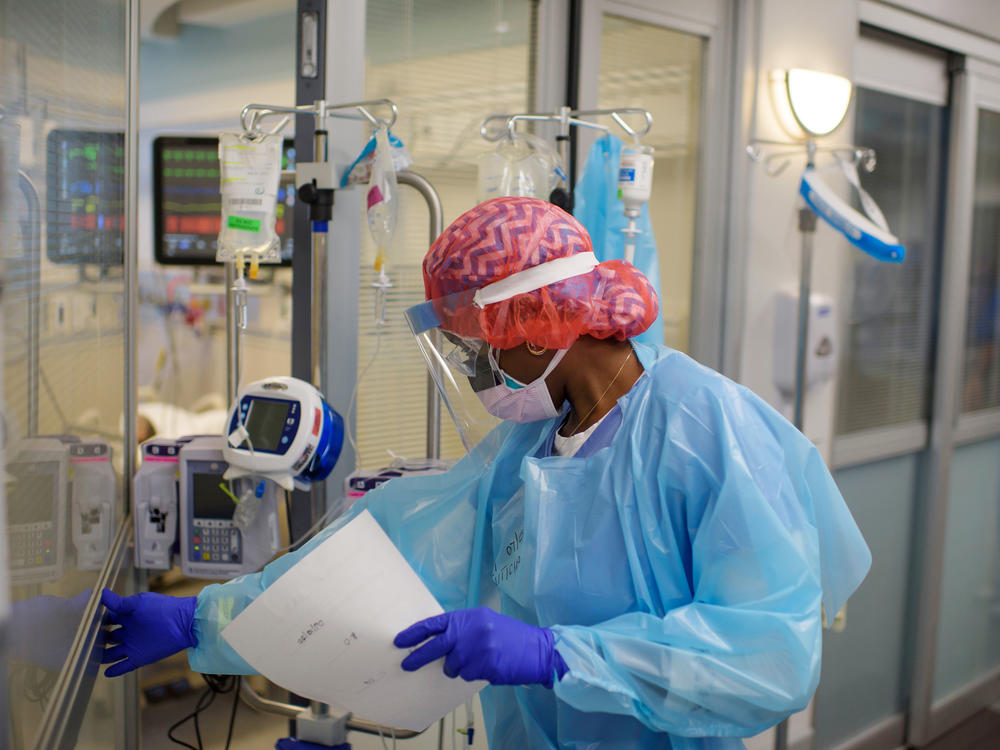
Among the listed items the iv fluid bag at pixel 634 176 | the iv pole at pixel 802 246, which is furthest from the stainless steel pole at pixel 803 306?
the iv fluid bag at pixel 634 176

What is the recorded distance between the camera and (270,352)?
3.75 m

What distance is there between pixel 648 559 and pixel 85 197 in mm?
932

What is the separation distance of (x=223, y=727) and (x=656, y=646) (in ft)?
7.44

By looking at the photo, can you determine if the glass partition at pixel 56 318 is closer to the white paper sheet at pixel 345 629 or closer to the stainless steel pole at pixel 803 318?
the white paper sheet at pixel 345 629

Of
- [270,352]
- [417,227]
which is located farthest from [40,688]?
[270,352]

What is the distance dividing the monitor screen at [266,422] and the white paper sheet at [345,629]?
50cm

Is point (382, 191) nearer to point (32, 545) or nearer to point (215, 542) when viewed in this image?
point (215, 542)

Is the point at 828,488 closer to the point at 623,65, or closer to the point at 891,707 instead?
the point at 623,65

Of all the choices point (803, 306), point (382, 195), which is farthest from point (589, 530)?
point (803, 306)

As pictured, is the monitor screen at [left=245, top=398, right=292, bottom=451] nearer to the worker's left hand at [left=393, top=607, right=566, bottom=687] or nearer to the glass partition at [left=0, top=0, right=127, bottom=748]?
the glass partition at [left=0, top=0, right=127, bottom=748]

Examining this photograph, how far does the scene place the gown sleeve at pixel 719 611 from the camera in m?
1.08

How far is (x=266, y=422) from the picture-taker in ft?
5.45

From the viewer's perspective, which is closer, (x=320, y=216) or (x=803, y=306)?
(x=320, y=216)

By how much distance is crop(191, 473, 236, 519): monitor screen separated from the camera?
5.68 feet
